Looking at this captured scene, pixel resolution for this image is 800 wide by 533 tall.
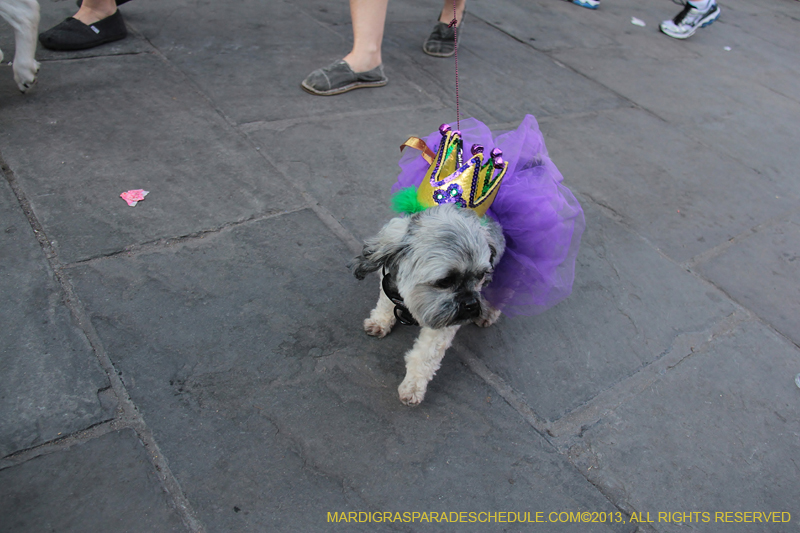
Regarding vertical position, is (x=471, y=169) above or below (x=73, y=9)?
above

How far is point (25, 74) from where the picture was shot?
3.39 meters

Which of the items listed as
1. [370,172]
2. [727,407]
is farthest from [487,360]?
[370,172]

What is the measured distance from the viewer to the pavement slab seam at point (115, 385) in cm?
186

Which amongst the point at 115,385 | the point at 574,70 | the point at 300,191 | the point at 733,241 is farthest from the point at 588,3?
the point at 115,385

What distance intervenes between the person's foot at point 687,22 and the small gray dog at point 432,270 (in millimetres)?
6927

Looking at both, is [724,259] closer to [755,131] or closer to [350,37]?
[755,131]

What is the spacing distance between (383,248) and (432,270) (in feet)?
0.85

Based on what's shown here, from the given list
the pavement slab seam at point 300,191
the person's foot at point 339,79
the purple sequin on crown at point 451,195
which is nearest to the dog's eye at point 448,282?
the purple sequin on crown at point 451,195

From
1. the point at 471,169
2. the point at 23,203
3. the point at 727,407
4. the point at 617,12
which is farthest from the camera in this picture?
the point at 617,12

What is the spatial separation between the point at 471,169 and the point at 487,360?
100cm

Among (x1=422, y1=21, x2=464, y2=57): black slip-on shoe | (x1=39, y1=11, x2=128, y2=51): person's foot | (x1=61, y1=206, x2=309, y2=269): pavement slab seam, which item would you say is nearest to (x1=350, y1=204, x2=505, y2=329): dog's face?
(x1=61, y1=206, x2=309, y2=269): pavement slab seam

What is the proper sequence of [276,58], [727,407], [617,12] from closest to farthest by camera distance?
1. [727,407]
2. [276,58]
3. [617,12]

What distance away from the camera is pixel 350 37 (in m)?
5.32

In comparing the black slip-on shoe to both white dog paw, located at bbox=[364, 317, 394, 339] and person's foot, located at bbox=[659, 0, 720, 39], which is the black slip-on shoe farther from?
person's foot, located at bbox=[659, 0, 720, 39]
